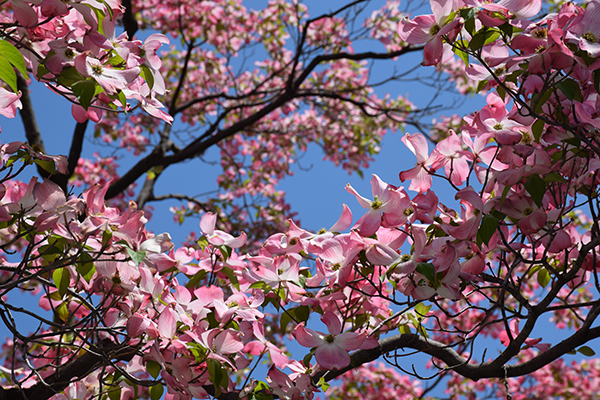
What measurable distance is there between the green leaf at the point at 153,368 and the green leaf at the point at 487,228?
2.98ft

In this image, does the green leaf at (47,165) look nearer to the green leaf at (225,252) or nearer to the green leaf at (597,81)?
the green leaf at (225,252)

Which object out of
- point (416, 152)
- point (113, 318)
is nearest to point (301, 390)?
point (113, 318)

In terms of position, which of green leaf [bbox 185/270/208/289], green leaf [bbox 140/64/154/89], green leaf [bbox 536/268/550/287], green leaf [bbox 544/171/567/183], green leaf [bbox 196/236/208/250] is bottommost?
green leaf [bbox 185/270/208/289]

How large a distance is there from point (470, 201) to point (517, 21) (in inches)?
18.1

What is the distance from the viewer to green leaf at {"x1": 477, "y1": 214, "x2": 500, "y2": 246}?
1118mm

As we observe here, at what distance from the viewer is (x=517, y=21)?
1170mm

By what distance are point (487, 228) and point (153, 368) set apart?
0.94m

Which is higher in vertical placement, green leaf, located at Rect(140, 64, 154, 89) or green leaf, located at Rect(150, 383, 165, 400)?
green leaf, located at Rect(140, 64, 154, 89)

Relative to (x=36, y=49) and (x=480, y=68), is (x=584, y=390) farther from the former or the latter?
(x=36, y=49)

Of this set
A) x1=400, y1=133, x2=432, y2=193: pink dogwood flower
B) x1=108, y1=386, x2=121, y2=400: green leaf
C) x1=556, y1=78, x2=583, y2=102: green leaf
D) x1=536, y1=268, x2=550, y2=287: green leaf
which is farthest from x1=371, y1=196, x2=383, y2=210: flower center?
x1=108, y1=386, x2=121, y2=400: green leaf

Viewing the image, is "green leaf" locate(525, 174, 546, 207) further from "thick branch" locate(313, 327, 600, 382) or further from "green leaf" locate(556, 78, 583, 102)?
"thick branch" locate(313, 327, 600, 382)

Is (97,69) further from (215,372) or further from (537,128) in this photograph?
(537,128)

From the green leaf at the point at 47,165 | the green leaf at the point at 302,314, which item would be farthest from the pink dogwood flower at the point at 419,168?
the green leaf at the point at 47,165

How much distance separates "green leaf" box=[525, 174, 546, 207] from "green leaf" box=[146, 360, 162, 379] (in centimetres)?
106
